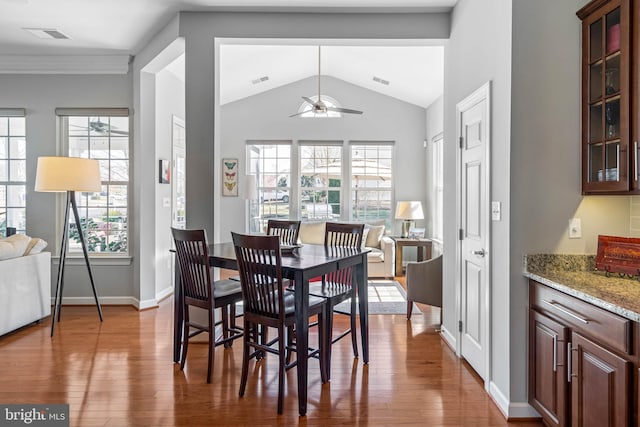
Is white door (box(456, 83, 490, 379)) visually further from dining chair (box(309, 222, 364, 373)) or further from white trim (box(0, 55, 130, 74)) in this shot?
white trim (box(0, 55, 130, 74))

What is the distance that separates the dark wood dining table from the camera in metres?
2.44

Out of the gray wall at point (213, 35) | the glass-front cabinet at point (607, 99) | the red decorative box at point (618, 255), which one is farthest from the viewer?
the gray wall at point (213, 35)

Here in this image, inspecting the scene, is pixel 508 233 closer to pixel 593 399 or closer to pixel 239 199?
pixel 593 399

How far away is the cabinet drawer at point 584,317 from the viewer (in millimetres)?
1612

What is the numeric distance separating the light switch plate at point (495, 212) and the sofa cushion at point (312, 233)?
4.24m

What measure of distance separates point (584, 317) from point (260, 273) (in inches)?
67.5

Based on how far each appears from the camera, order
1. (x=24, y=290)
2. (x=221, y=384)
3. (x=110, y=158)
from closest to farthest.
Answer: (x=221, y=384)
(x=24, y=290)
(x=110, y=158)

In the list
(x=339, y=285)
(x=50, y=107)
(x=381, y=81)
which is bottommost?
(x=339, y=285)

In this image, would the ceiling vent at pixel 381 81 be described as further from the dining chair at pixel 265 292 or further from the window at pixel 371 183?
the dining chair at pixel 265 292

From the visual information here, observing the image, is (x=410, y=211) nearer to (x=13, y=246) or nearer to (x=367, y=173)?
(x=367, y=173)

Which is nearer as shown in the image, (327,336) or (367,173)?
(327,336)

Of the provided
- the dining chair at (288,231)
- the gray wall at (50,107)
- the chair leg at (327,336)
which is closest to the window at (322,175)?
the gray wall at (50,107)

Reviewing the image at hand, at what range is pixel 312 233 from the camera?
22.3ft

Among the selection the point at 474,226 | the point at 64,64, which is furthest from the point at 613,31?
the point at 64,64
